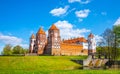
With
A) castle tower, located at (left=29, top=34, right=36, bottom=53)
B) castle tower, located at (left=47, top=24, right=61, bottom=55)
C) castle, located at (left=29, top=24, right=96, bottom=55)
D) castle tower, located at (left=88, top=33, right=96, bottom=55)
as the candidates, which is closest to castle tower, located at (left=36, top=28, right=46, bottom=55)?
castle, located at (left=29, top=24, right=96, bottom=55)

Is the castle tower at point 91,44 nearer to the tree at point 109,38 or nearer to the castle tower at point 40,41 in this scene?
the castle tower at point 40,41

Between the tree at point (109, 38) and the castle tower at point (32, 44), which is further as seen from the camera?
the castle tower at point (32, 44)

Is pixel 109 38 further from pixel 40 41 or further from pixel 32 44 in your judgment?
pixel 32 44

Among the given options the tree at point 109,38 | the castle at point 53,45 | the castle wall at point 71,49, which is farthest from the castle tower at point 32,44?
the tree at point 109,38

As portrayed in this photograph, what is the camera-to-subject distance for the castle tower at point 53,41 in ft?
447

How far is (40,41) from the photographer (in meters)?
146

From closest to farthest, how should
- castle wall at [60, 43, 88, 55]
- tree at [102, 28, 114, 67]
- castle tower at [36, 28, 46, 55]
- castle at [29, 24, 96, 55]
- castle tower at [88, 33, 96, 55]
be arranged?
1. tree at [102, 28, 114, 67]
2. castle at [29, 24, 96, 55]
3. castle tower at [36, 28, 46, 55]
4. castle wall at [60, 43, 88, 55]
5. castle tower at [88, 33, 96, 55]

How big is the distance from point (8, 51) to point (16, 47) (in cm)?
1526

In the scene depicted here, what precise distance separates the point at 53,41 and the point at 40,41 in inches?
460

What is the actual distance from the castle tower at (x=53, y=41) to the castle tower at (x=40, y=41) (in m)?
6.34

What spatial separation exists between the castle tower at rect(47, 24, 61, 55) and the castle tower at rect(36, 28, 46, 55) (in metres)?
6.34

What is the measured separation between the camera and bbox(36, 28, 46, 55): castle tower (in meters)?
144

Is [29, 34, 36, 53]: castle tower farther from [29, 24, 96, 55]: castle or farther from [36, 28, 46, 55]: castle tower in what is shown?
[36, 28, 46, 55]: castle tower

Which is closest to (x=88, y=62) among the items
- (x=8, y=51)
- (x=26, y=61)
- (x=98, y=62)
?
(x=98, y=62)
